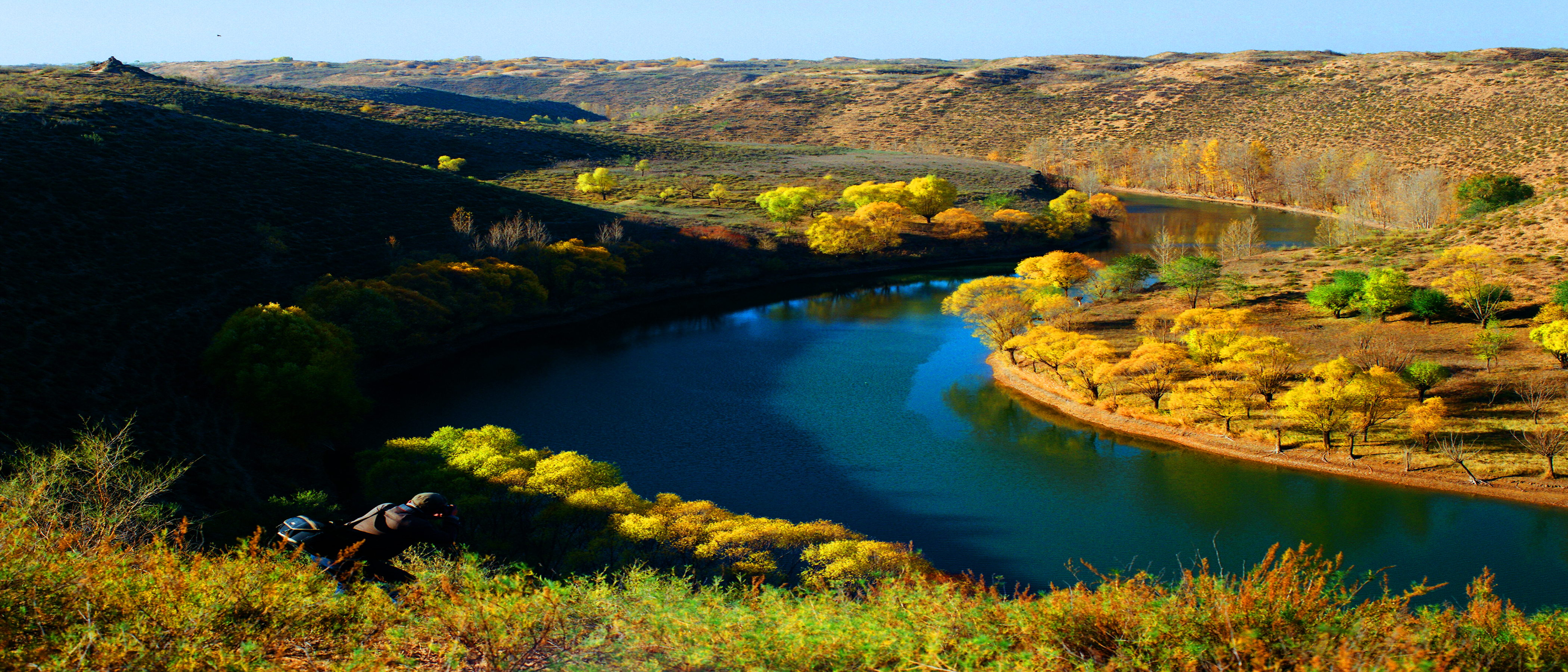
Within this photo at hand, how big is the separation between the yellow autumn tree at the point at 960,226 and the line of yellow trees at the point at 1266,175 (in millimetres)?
33548

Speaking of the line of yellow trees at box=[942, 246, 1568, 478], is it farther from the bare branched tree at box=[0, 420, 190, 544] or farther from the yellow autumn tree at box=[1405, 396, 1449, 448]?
the bare branched tree at box=[0, 420, 190, 544]

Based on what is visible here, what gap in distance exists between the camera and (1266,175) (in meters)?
123

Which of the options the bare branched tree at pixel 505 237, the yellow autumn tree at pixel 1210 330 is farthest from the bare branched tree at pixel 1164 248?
the bare branched tree at pixel 505 237

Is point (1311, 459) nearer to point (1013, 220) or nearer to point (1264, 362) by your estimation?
point (1264, 362)

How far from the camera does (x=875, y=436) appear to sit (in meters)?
40.4

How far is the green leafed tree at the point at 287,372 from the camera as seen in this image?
35.4 meters

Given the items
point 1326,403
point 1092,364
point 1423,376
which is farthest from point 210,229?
point 1423,376

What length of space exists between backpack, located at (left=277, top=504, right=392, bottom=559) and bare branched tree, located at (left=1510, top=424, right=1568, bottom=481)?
38.4 meters

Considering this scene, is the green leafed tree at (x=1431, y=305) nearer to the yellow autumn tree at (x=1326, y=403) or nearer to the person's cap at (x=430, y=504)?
the yellow autumn tree at (x=1326, y=403)

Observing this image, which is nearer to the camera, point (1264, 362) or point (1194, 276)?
point (1264, 362)

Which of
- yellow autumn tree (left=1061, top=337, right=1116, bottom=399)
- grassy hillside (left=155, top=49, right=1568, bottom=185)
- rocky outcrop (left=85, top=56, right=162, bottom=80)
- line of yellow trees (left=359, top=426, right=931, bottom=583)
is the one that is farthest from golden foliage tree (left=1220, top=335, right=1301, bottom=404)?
rocky outcrop (left=85, top=56, right=162, bottom=80)

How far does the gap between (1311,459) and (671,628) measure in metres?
32.6

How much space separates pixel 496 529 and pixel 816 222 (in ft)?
215

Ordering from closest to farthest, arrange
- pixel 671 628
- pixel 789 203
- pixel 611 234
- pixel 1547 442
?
pixel 671 628, pixel 1547 442, pixel 611 234, pixel 789 203
